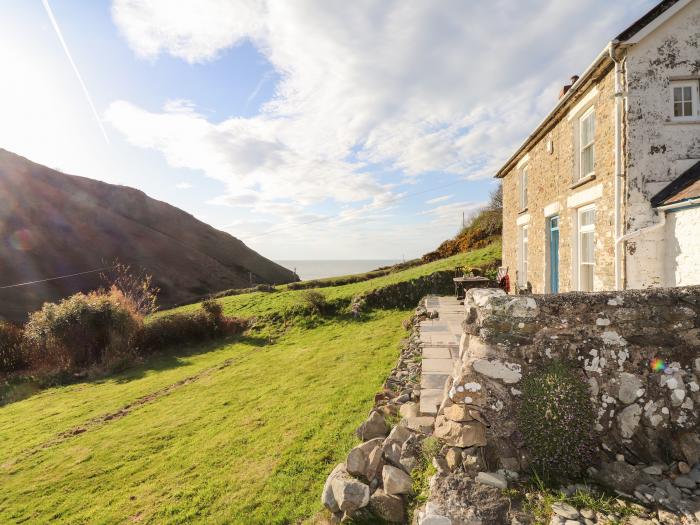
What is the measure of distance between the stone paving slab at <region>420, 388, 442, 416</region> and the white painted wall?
4.80m

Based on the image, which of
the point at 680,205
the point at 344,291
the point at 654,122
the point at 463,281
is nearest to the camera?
the point at 680,205

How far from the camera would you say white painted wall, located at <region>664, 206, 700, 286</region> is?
594 cm

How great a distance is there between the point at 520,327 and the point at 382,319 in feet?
37.5

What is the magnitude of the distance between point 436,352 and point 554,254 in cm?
Answer: 630

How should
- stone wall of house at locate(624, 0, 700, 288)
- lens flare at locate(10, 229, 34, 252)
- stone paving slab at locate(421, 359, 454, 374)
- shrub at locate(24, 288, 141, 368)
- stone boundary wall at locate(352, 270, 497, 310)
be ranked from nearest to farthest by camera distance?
stone paving slab at locate(421, 359, 454, 374)
stone wall of house at locate(624, 0, 700, 288)
shrub at locate(24, 288, 141, 368)
stone boundary wall at locate(352, 270, 497, 310)
lens flare at locate(10, 229, 34, 252)

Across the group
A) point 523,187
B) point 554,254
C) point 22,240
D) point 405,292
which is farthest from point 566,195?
point 22,240

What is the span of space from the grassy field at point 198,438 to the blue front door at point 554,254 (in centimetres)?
491

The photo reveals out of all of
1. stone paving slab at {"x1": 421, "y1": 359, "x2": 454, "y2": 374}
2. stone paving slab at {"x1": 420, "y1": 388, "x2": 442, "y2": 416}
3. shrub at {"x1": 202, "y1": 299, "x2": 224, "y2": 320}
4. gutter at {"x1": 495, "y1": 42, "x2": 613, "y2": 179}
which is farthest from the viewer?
shrub at {"x1": 202, "y1": 299, "x2": 224, "y2": 320}

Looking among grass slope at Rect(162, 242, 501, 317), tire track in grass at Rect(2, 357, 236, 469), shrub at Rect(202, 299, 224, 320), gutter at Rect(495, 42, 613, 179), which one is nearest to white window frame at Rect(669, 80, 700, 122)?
gutter at Rect(495, 42, 613, 179)

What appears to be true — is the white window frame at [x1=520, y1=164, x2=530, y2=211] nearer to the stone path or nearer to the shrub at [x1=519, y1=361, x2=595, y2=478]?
the stone path

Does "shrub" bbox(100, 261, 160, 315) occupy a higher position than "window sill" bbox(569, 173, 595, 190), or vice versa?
"window sill" bbox(569, 173, 595, 190)

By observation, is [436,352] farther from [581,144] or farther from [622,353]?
[581,144]

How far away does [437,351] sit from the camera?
7.25 m

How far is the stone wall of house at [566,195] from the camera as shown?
7.52 m
